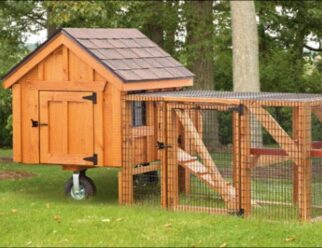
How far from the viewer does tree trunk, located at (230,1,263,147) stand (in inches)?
756

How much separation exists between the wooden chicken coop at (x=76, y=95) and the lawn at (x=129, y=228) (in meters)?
0.79

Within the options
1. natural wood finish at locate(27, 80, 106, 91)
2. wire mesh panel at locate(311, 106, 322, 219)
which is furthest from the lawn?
natural wood finish at locate(27, 80, 106, 91)

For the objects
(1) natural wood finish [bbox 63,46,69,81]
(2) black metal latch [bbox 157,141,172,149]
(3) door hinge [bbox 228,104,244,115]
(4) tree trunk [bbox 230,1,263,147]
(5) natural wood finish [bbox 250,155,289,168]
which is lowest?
(5) natural wood finish [bbox 250,155,289,168]

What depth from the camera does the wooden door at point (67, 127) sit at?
1335 centimetres

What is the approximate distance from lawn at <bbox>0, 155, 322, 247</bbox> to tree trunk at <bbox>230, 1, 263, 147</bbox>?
274 inches

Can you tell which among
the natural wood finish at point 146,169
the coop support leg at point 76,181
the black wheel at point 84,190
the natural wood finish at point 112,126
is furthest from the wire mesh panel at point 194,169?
the coop support leg at point 76,181

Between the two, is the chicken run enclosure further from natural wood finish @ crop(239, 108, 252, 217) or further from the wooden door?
the wooden door

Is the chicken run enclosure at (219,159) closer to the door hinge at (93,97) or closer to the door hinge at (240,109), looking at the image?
the door hinge at (240,109)

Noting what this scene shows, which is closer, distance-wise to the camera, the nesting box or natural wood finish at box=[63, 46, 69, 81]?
the nesting box

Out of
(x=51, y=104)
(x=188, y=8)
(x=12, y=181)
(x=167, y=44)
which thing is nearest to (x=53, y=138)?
(x=51, y=104)

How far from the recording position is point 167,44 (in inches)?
1019

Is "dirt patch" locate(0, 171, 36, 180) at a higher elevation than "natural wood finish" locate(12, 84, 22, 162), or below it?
below

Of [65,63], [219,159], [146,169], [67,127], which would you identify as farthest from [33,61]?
[219,159]

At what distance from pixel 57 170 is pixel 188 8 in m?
6.77
